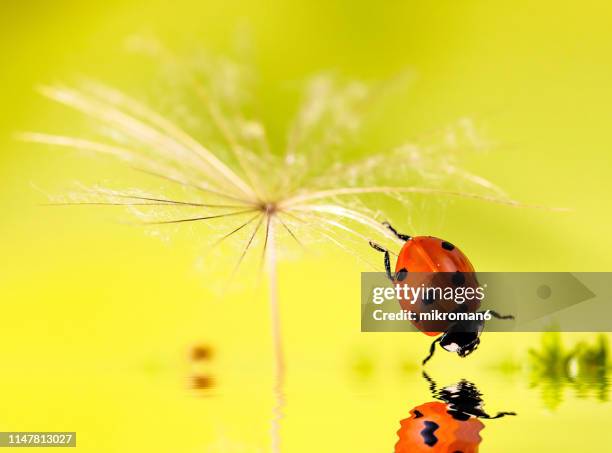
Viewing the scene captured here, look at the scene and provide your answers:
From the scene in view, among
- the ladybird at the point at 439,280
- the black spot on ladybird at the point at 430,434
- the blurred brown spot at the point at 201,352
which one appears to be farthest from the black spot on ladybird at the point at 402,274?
the blurred brown spot at the point at 201,352

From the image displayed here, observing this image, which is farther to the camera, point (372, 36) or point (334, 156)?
point (372, 36)

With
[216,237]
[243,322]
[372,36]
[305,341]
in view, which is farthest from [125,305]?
[372,36]

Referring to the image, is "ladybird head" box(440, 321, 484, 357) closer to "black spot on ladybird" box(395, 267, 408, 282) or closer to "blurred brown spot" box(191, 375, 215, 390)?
"black spot on ladybird" box(395, 267, 408, 282)

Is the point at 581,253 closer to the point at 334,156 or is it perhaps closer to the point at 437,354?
the point at 437,354

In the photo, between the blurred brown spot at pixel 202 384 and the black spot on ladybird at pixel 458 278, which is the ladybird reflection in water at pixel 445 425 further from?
the blurred brown spot at pixel 202 384

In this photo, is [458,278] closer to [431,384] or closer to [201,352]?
[431,384]
